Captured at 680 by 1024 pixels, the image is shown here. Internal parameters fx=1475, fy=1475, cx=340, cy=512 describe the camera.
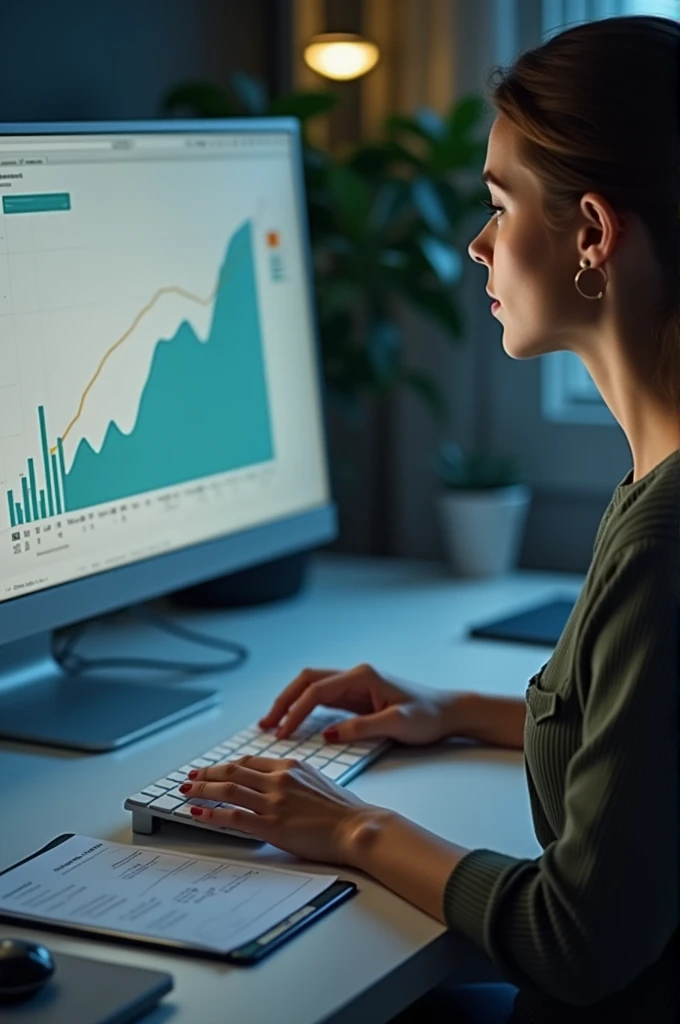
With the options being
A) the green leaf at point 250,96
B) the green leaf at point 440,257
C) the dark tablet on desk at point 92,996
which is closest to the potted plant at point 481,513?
the green leaf at point 440,257

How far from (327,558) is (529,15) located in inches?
29.9

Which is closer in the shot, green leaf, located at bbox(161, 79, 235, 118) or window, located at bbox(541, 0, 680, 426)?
green leaf, located at bbox(161, 79, 235, 118)

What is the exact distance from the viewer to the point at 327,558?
1.99 m

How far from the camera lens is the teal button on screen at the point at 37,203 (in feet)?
3.85

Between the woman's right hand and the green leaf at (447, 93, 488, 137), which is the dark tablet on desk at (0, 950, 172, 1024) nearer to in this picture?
the woman's right hand

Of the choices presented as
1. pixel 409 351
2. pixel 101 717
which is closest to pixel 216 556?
pixel 101 717

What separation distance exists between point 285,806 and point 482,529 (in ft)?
2.82

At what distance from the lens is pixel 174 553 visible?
137 centimetres

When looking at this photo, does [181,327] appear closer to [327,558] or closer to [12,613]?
[12,613]

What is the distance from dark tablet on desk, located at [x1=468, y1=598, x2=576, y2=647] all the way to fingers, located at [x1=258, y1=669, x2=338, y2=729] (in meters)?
0.31

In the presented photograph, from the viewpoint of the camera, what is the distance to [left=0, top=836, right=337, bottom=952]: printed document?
0.88 m

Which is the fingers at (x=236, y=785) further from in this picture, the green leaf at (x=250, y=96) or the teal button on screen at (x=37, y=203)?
the green leaf at (x=250, y=96)

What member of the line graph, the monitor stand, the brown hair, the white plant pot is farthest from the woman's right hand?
the white plant pot

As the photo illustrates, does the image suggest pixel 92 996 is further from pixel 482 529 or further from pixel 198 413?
pixel 482 529
